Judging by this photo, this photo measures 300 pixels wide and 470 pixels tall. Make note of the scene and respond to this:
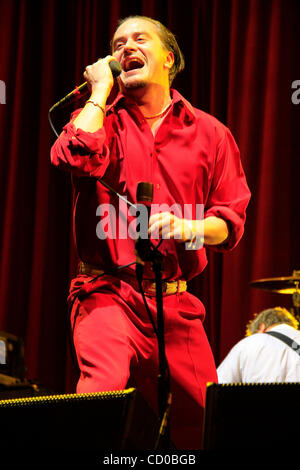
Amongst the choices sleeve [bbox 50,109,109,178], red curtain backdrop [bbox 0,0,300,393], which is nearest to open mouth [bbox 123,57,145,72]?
sleeve [bbox 50,109,109,178]

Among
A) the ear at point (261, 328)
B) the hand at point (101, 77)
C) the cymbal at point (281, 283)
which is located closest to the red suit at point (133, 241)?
the hand at point (101, 77)

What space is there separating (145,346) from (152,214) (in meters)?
0.35

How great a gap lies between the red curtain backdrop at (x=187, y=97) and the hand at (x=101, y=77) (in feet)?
7.59

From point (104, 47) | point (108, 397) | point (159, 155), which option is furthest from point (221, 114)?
point (108, 397)

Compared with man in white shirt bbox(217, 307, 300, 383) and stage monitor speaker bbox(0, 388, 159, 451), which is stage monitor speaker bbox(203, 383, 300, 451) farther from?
man in white shirt bbox(217, 307, 300, 383)

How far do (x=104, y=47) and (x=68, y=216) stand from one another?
1.17 metres

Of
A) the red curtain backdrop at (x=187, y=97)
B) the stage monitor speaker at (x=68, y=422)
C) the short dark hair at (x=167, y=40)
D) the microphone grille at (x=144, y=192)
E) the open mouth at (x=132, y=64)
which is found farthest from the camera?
the red curtain backdrop at (x=187, y=97)

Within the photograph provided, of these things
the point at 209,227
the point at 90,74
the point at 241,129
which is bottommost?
the point at 209,227

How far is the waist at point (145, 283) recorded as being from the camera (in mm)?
1627

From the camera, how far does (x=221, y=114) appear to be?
13.2ft

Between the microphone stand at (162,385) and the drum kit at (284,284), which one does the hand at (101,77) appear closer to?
the microphone stand at (162,385)

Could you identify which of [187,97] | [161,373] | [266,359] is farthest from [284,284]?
[161,373]

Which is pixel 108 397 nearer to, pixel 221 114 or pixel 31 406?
pixel 31 406

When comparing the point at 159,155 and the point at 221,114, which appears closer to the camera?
the point at 159,155
